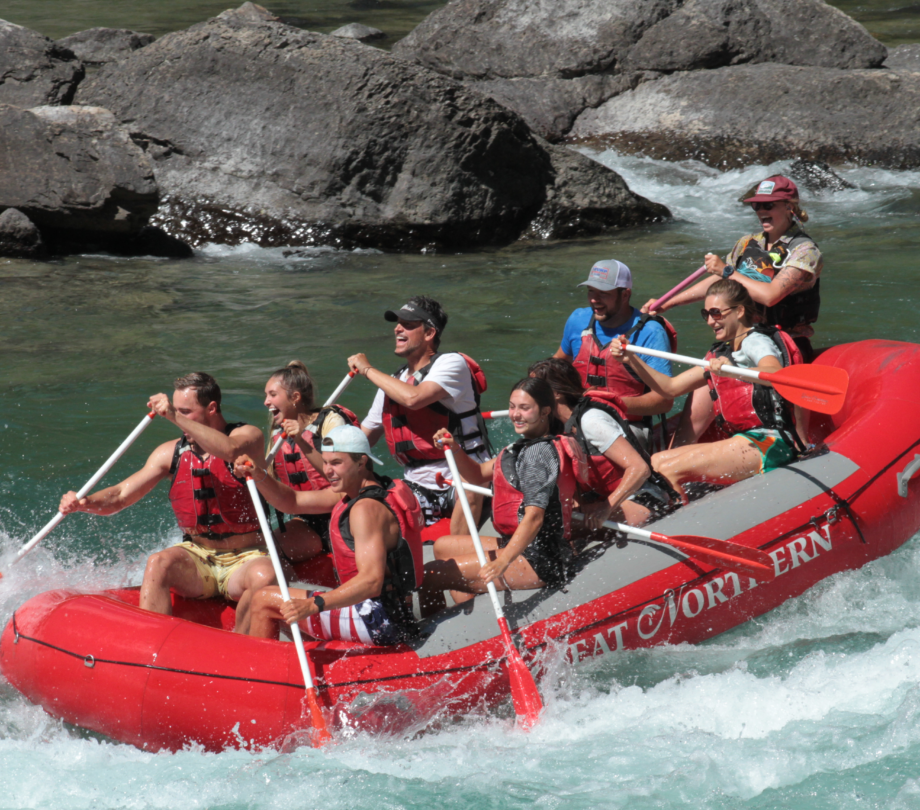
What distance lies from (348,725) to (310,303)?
643 centimetres

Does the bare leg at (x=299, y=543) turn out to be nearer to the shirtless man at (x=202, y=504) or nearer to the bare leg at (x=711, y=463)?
the shirtless man at (x=202, y=504)

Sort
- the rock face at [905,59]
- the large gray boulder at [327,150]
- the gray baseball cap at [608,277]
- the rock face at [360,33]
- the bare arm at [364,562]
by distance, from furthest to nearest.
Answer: the rock face at [360,33] → the rock face at [905,59] → the large gray boulder at [327,150] → the gray baseball cap at [608,277] → the bare arm at [364,562]

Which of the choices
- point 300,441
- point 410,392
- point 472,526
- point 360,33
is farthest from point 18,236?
point 360,33

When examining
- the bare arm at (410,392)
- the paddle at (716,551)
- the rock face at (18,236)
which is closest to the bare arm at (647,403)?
the paddle at (716,551)

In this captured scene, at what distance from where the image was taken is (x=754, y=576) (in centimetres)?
463

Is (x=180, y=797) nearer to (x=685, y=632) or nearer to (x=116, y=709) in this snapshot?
(x=116, y=709)

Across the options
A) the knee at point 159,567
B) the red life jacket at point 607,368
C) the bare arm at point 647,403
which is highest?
the red life jacket at point 607,368

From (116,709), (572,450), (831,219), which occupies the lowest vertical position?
(831,219)

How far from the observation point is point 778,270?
5.64 metres

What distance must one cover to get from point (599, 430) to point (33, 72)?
10.6 meters

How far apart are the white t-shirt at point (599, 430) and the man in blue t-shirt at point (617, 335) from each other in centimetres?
60

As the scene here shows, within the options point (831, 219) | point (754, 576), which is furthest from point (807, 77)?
point (754, 576)

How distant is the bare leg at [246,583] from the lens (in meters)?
4.43

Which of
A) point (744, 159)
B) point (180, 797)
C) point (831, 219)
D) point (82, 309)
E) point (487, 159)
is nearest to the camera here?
point (180, 797)
